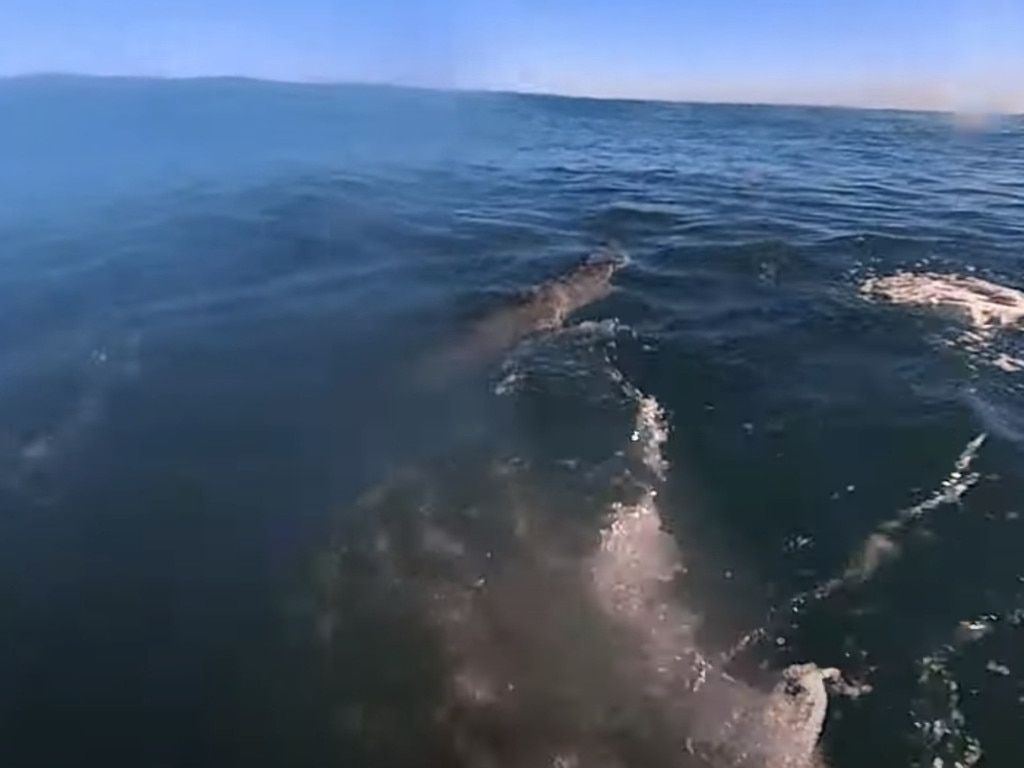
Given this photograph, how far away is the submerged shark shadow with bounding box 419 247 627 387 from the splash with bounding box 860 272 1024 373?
23.0 ft

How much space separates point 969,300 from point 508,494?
14.5m

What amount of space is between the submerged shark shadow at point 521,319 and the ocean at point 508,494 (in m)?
0.13

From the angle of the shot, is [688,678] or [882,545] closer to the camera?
[688,678]

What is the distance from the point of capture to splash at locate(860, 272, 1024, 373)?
2027cm

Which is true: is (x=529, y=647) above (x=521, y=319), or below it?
above

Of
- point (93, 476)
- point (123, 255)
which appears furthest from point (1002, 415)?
point (123, 255)

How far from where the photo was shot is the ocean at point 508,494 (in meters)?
10.9

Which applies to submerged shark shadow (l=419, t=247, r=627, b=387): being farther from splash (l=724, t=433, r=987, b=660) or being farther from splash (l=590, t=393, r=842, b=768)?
splash (l=724, t=433, r=987, b=660)

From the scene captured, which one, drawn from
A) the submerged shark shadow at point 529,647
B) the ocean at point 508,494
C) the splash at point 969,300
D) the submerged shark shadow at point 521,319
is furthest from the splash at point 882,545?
the submerged shark shadow at point 521,319

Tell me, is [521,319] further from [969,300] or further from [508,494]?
[969,300]

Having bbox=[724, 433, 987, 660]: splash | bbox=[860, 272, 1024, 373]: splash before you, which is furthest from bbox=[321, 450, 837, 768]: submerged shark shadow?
bbox=[860, 272, 1024, 373]: splash

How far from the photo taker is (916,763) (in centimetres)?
1019

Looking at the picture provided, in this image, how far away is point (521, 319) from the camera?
73.7 feet

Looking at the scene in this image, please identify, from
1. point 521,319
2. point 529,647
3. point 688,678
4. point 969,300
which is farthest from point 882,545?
point 969,300
